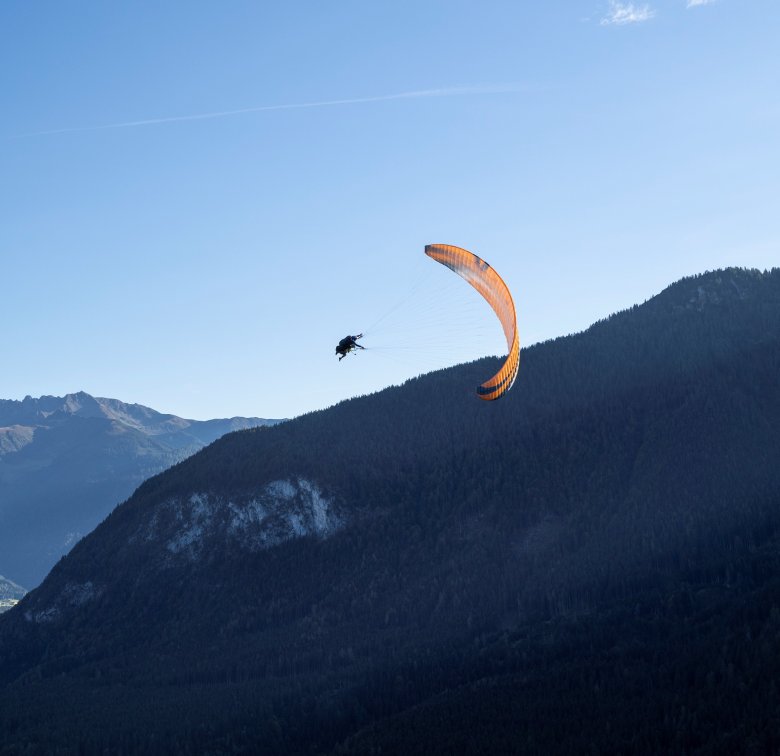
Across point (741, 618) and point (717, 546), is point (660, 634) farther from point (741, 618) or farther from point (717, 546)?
point (717, 546)

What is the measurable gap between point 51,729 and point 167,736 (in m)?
26.9

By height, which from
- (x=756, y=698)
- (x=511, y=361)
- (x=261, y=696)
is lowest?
(x=756, y=698)

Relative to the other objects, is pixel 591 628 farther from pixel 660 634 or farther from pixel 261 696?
pixel 261 696

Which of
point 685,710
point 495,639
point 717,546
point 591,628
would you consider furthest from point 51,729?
point 717,546

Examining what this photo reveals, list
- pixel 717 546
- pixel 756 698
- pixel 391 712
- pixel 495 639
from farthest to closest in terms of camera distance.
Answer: pixel 717 546
pixel 495 639
pixel 391 712
pixel 756 698

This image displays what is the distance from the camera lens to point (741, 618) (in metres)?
154

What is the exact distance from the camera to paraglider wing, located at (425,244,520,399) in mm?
106488

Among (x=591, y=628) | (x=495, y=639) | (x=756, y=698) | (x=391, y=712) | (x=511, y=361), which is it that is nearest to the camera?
(x=511, y=361)

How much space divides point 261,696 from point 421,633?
38748 mm

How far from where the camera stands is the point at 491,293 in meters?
114

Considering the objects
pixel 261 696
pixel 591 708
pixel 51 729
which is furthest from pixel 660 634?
pixel 51 729

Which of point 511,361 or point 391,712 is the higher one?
point 511,361

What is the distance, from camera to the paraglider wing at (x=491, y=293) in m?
106

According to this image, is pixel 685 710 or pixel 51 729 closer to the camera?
pixel 685 710
